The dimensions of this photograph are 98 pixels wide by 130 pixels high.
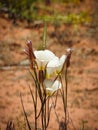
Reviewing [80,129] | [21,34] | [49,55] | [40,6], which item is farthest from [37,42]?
[49,55]

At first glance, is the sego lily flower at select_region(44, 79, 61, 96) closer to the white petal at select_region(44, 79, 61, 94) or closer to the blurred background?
the white petal at select_region(44, 79, 61, 94)

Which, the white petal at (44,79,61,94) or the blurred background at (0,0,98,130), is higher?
the white petal at (44,79,61,94)

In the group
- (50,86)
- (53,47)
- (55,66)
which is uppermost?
(55,66)

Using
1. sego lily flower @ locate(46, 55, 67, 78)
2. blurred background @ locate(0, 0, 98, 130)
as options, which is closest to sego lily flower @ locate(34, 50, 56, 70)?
sego lily flower @ locate(46, 55, 67, 78)

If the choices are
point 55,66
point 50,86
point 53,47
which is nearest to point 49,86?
point 50,86

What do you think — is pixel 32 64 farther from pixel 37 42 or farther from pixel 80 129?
pixel 37 42

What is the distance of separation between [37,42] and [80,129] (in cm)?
183

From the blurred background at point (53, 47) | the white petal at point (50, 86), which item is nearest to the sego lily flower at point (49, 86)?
the white petal at point (50, 86)

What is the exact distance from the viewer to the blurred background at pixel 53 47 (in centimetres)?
274

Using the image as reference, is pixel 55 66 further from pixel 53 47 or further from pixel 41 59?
pixel 53 47

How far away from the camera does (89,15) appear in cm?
498

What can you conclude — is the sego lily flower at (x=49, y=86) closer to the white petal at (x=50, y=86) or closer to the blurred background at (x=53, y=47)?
the white petal at (x=50, y=86)

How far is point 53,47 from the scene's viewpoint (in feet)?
13.3

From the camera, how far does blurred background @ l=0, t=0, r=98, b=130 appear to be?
2.74m
